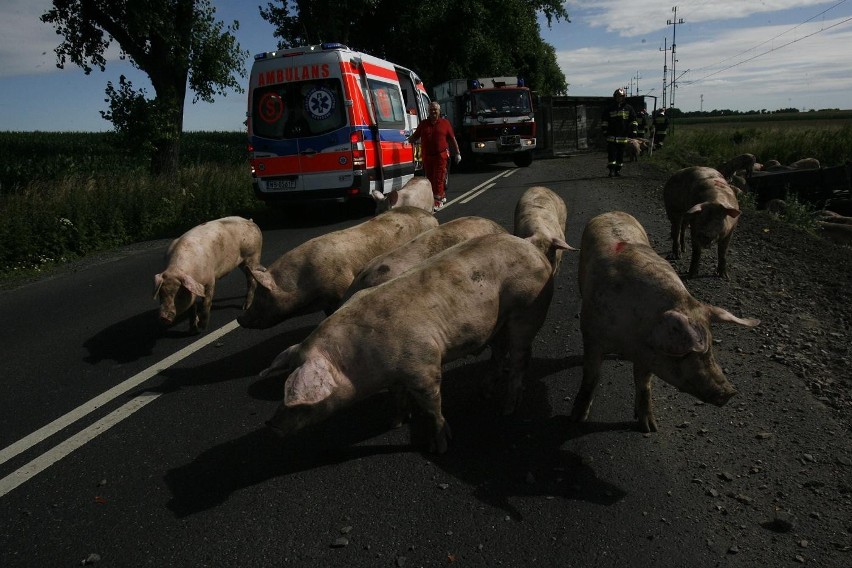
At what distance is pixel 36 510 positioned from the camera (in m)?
3.57

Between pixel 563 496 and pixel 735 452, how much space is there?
1.16 meters

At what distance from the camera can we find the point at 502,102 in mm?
24359

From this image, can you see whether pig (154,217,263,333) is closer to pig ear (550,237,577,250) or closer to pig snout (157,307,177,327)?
pig snout (157,307,177,327)

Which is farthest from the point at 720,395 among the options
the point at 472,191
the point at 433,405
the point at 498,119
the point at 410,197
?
the point at 498,119

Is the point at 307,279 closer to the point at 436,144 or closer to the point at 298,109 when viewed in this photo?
the point at 436,144

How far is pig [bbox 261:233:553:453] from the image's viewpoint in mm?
3719

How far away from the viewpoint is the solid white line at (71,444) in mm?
3883

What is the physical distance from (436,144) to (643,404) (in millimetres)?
8339

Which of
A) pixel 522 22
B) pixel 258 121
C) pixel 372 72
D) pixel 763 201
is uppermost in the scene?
pixel 522 22

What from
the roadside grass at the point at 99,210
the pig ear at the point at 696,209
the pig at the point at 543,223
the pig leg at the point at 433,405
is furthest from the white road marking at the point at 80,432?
the roadside grass at the point at 99,210

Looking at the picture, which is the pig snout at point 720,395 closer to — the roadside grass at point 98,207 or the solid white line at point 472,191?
the roadside grass at point 98,207

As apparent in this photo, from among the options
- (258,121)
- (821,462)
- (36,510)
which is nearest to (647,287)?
(821,462)

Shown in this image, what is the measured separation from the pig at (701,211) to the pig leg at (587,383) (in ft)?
12.7

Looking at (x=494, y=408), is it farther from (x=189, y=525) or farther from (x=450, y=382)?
(x=189, y=525)
